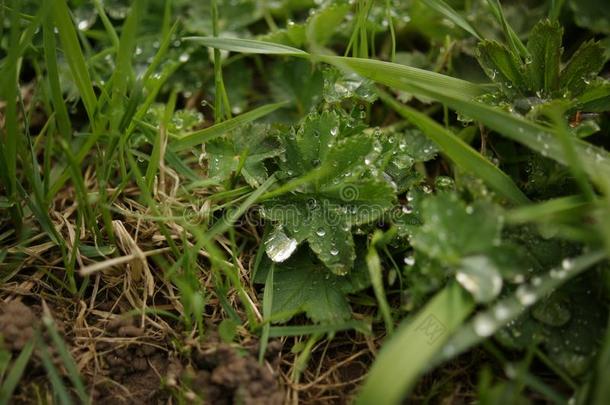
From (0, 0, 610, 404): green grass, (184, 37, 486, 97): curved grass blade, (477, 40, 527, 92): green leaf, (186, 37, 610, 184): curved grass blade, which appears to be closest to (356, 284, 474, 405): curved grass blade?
(0, 0, 610, 404): green grass

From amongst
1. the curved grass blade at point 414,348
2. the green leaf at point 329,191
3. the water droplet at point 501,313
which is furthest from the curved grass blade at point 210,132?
the water droplet at point 501,313

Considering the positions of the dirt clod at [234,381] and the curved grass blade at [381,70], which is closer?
the dirt clod at [234,381]

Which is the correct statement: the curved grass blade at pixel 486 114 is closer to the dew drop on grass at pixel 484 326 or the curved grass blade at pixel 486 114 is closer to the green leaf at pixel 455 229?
the green leaf at pixel 455 229

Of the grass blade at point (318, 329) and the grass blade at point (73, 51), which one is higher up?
the grass blade at point (73, 51)

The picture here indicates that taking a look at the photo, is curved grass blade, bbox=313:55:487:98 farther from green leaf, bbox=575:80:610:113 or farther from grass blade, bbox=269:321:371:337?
grass blade, bbox=269:321:371:337

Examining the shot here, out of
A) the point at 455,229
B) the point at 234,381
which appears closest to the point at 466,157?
the point at 455,229

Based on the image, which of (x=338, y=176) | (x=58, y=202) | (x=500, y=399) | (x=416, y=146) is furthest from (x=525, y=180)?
(x=58, y=202)

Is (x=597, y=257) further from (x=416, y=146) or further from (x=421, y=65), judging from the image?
(x=421, y=65)
